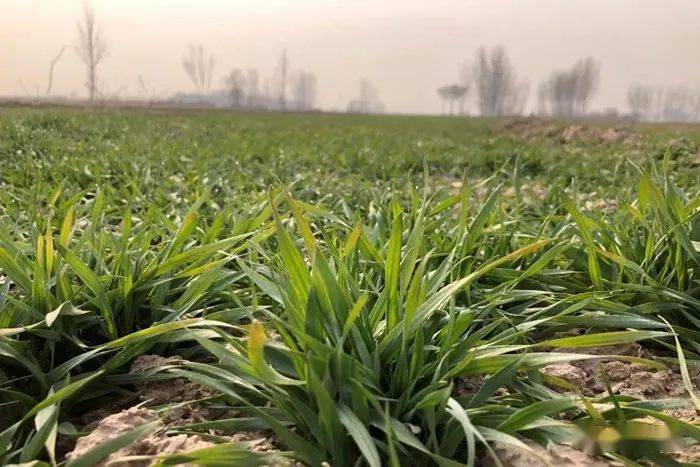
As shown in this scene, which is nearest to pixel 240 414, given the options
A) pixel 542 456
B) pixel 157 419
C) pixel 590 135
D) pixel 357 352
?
pixel 157 419

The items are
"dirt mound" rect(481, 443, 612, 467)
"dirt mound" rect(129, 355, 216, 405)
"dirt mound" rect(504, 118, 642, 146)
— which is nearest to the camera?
"dirt mound" rect(481, 443, 612, 467)

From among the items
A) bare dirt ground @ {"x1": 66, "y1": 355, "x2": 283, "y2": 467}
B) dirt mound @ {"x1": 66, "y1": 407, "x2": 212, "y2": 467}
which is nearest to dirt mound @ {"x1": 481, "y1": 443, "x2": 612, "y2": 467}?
bare dirt ground @ {"x1": 66, "y1": 355, "x2": 283, "y2": 467}

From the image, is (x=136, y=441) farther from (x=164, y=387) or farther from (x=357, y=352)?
(x=357, y=352)

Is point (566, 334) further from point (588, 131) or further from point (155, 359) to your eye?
point (588, 131)

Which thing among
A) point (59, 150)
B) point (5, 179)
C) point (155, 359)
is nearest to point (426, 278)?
point (155, 359)

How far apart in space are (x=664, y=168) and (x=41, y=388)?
177cm

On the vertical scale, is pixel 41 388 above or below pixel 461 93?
below

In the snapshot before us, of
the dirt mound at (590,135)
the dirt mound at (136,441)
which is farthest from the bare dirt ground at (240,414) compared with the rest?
the dirt mound at (590,135)

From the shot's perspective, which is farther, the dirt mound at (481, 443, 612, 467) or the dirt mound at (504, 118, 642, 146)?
the dirt mound at (504, 118, 642, 146)

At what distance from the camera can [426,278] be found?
1.48 meters

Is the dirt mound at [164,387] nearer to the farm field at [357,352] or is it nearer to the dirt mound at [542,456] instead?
the farm field at [357,352]

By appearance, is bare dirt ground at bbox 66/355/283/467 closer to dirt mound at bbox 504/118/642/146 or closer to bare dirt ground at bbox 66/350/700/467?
bare dirt ground at bbox 66/350/700/467

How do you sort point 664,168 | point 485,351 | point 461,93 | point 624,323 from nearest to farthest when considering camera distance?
point 485,351 → point 624,323 → point 664,168 → point 461,93

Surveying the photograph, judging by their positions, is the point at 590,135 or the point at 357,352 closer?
the point at 357,352
